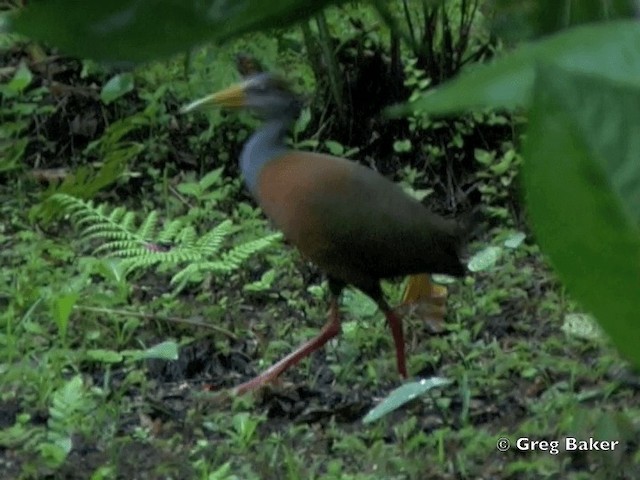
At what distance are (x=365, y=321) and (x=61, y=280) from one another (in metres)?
0.97

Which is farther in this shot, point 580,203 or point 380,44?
point 380,44

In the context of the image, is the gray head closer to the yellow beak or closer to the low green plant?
the yellow beak

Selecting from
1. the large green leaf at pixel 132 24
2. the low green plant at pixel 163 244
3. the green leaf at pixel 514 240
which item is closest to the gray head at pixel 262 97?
the low green plant at pixel 163 244

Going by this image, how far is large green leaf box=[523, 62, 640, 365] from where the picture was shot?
33 cm

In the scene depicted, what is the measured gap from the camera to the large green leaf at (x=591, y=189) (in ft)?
1.08

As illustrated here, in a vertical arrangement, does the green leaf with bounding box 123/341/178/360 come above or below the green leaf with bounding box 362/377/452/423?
above

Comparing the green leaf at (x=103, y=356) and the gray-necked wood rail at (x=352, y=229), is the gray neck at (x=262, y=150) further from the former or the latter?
the green leaf at (x=103, y=356)

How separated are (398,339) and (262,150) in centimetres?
74

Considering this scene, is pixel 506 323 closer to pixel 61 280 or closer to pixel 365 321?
pixel 365 321

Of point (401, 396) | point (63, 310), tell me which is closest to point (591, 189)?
point (401, 396)

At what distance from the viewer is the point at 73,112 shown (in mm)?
5258

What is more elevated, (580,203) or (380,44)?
(580,203)

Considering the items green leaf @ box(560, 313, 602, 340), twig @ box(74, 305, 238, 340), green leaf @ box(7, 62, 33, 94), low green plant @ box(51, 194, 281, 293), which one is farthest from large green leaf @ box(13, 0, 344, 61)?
green leaf @ box(7, 62, 33, 94)

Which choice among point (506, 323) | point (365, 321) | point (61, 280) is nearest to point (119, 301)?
point (61, 280)
